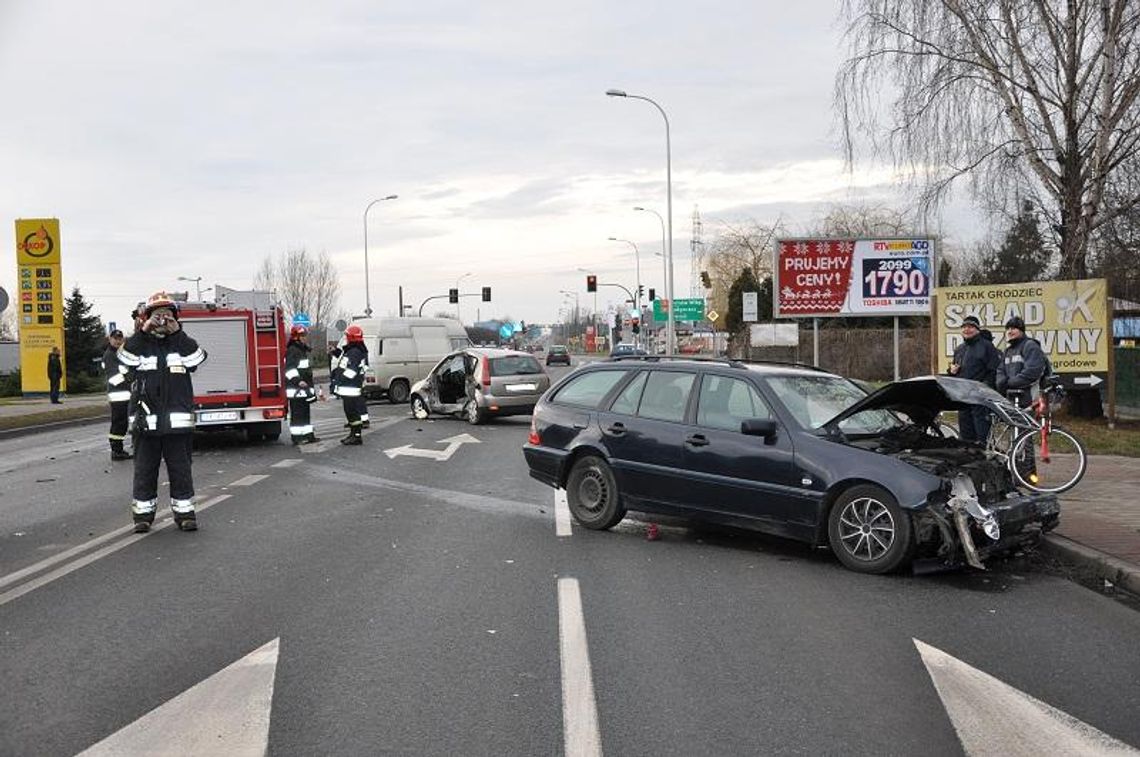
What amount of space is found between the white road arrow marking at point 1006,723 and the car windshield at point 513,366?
15877mm

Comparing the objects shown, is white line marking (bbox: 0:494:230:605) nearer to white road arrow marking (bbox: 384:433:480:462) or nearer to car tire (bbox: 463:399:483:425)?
white road arrow marking (bbox: 384:433:480:462)

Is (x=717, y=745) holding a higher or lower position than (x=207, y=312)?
lower

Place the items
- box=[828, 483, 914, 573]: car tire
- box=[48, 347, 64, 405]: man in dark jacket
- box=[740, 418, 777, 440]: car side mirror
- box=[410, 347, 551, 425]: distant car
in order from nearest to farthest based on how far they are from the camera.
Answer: box=[828, 483, 914, 573]: car tire → box=[740, 418, 777, 440]: car side mirror → box=[410, 347, 551, 425]: distant car → box=[48, 347, 64, 405]: man in dark jacket

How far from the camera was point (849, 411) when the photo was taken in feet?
25.1

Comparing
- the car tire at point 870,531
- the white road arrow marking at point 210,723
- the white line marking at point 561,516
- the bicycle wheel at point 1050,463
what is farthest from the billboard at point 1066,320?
the white road arrow marking at point 210,723

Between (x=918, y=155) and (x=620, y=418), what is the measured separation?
478 inches

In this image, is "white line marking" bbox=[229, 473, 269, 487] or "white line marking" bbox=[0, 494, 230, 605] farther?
"white line marking" bbox=[229, 473, 269, 487]

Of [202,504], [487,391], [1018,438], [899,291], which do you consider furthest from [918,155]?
[202,504]

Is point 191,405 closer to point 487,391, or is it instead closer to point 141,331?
point 141,331

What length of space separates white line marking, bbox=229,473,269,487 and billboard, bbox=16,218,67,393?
87.1ft

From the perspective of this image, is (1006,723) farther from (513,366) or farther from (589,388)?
(513,366)

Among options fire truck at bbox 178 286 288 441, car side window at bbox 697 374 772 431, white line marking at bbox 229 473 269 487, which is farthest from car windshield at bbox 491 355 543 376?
car side window at bbox 697 374 772 431

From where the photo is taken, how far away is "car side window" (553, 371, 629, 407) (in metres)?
9.23

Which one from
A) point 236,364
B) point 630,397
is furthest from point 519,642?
point 236,364
